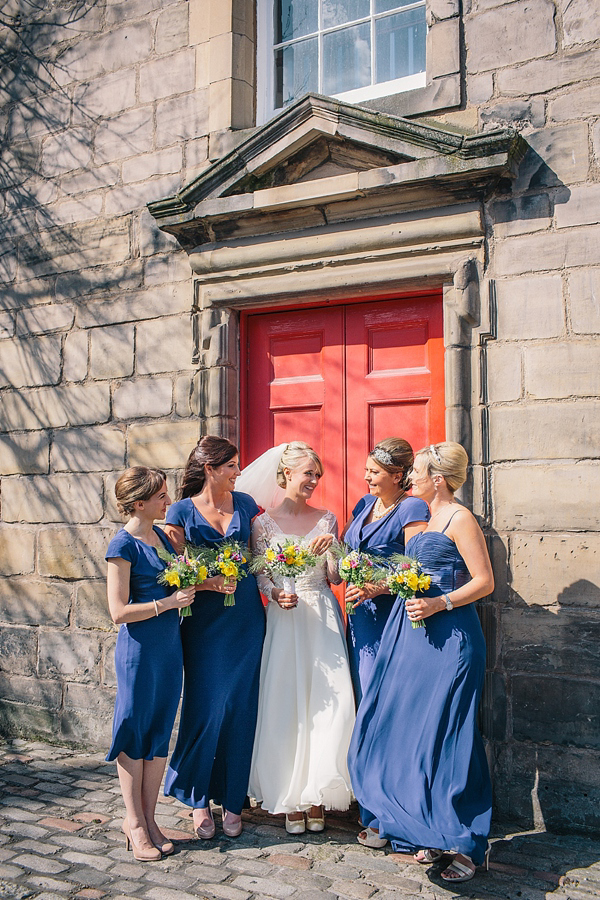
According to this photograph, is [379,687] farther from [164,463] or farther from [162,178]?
[162,178]

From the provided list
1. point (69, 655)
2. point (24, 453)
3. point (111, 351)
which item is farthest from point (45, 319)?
point (69, 655)

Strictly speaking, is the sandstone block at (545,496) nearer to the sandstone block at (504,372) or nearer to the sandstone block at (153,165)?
the sandstone block at (504,372)

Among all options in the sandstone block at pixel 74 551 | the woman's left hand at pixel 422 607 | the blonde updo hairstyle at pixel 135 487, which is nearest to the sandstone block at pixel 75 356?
the sandstone block at pixel 74 551

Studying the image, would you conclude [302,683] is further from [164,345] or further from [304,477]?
[164,345]

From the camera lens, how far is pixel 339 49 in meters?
5.19

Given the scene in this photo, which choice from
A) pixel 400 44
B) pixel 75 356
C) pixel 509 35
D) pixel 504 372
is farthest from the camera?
pixel 75 356

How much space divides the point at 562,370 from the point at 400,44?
2452 millimetres

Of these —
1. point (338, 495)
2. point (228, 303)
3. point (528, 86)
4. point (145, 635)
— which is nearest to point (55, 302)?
point (228, 303)

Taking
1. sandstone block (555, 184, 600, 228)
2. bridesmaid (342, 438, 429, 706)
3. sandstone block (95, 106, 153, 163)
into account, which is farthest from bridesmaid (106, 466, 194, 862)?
sandstone block (95, 106, 153, 163)

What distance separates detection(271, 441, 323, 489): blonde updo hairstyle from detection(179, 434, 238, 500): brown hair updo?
295mm

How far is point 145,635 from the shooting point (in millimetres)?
3645

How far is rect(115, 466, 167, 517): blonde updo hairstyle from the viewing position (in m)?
3.70

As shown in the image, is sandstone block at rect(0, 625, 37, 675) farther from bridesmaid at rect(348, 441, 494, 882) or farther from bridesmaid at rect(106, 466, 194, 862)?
bridesmaid at rect(348, 441, 494, 882)

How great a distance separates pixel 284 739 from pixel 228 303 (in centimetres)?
272
